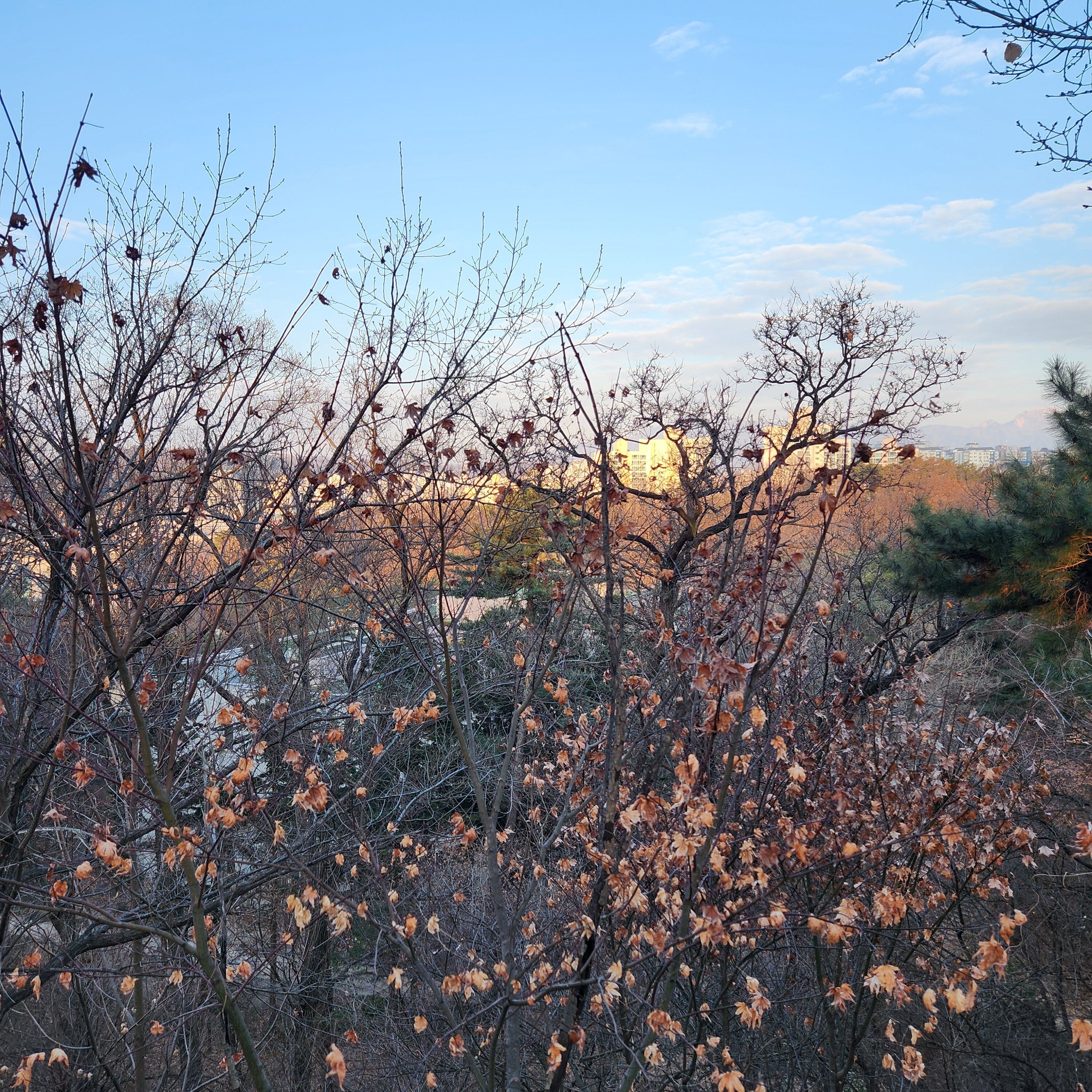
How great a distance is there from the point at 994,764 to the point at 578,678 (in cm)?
744

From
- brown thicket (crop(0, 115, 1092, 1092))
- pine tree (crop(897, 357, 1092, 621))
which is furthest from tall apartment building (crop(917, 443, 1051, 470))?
brown thicket (crop(0, 115, 1092, 1092))

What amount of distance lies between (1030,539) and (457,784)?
25.3 ft

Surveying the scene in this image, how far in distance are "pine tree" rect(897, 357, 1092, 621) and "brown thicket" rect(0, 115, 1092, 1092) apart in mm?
3098

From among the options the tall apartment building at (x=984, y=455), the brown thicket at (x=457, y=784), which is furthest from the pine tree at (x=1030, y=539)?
the brown thicket at (x=457, y=784)

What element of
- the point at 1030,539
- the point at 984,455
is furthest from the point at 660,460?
the point at 984,455

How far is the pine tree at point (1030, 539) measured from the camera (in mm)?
10305

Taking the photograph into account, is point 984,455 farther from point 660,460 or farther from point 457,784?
point 457,784

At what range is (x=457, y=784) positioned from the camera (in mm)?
9953

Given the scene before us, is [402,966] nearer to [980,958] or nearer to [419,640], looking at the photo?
[419,640]

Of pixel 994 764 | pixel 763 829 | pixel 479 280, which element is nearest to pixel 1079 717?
pixel 994 764

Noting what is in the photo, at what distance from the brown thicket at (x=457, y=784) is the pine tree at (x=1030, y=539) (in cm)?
310

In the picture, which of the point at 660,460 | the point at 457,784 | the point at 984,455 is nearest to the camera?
the point at 457,784

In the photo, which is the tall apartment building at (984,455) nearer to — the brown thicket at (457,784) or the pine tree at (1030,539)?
the pine tree at (1030,539)

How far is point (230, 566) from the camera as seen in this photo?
169 inches
